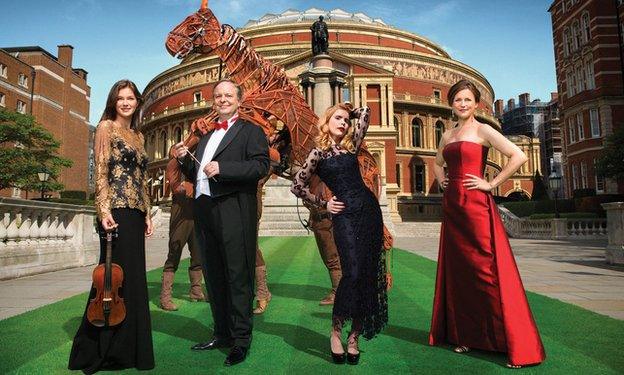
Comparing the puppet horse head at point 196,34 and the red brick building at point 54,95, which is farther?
the red brick building at point 54,95

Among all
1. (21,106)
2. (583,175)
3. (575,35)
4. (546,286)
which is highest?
(575,35)

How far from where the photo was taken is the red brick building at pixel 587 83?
39.5 meters

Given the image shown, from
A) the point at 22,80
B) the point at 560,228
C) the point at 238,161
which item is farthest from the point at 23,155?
the point at 238,161

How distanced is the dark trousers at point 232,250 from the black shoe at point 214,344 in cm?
20

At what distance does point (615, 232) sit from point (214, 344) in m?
10.5

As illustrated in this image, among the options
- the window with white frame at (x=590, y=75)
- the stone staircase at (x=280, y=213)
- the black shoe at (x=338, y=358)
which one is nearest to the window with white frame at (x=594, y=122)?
the window with white frame at (x=590, y=75)

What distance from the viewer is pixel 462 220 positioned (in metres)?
3.92

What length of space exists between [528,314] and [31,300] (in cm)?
635

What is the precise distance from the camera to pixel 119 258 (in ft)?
11.7

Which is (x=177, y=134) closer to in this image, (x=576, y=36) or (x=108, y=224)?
(x=576, y=36)

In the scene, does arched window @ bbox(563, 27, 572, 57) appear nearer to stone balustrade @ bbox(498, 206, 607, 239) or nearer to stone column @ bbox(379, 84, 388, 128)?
stone column @ bbox(379, 84, 388, 128)

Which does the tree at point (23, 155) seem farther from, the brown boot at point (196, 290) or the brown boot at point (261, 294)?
the brown boot at point (261, 294)

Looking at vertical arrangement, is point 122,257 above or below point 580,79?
below

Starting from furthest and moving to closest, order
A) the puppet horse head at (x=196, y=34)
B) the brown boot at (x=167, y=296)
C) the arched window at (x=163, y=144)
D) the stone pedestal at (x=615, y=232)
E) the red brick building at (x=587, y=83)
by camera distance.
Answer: the arched window at (x=163, y=144)
the red brick building at (x=587, y=83)
the stone pedestal at (x=615, y=232)
the puppet horse head at (x=196, y=34)
the brown boot at (x=167, y=296)
